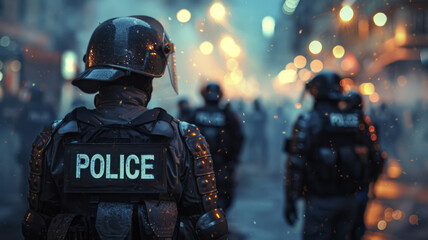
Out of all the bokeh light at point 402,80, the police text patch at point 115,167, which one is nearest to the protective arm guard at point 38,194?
the police text patch at point 115,167

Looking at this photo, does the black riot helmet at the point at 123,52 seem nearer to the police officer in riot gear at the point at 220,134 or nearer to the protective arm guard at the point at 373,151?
the protective arm guard at the point at 373,151

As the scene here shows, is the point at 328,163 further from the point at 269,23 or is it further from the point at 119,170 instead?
the point at 269,23

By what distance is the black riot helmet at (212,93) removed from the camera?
480 cm

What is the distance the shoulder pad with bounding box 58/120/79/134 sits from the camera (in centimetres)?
169

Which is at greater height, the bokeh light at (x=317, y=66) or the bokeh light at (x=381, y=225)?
the bokeh light at (x=317, y=66)

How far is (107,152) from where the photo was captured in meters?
1.67

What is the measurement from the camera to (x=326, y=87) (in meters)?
3.68

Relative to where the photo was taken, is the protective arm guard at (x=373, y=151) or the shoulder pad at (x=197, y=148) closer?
the shoulder pad at (x=197, y=148)

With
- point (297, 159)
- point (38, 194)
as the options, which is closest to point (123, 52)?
point (38, 194)

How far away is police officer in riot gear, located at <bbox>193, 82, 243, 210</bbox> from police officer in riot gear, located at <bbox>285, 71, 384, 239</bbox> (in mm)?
1160

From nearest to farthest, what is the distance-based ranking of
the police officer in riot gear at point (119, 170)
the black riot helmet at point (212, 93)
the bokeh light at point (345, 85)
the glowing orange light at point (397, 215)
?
the police officer in riot gear at point (119, 170) → the bokeh light at point (345, 85) → the black riot helmet at point (212, 93) → the glowing orange light at point (397, 215)

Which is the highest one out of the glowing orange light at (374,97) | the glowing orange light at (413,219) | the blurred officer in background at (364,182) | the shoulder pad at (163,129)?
the glowing orange light at (374,97)

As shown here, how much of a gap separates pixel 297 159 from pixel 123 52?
2263 mm

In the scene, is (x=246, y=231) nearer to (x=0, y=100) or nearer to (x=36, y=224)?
(x=36, y=224)
